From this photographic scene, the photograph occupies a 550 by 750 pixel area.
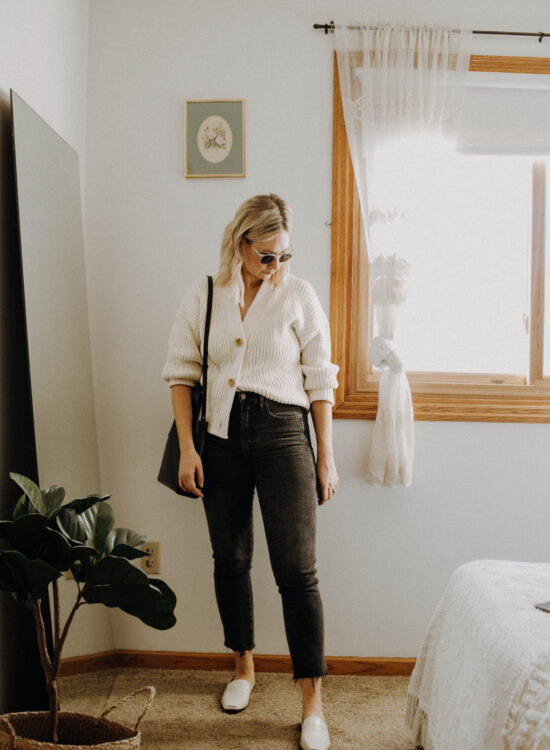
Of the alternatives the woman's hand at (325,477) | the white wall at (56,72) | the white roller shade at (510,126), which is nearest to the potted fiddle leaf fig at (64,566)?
the white wall at (56,72)

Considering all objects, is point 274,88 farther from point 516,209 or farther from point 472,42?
point 516,209

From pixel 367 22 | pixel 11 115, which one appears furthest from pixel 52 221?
pixel 367 22

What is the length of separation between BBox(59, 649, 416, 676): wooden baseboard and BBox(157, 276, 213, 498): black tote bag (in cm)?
73

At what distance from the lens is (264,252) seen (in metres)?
1.74

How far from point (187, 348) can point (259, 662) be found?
3.66ft

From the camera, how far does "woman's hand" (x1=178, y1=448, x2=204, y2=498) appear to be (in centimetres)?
174

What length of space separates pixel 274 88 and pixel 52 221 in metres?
0.90

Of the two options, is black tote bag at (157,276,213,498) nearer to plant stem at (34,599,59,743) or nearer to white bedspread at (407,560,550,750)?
plant stem at (34,599,59,743)

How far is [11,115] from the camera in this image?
1.60m

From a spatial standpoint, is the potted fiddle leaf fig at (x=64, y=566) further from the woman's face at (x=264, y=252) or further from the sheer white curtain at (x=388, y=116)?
the sheer white curtain at (x=388, y=116)

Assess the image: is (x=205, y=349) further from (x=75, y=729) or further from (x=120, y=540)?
(x=75, y=729)

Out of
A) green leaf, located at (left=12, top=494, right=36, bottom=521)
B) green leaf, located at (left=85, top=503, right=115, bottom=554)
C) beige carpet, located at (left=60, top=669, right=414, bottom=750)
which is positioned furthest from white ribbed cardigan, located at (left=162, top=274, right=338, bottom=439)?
beige carpet, located at (left=60, top=669, right=414, bottom=750)

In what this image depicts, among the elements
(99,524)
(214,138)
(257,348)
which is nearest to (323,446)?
(257,348)

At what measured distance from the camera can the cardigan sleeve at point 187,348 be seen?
1.81 metres
